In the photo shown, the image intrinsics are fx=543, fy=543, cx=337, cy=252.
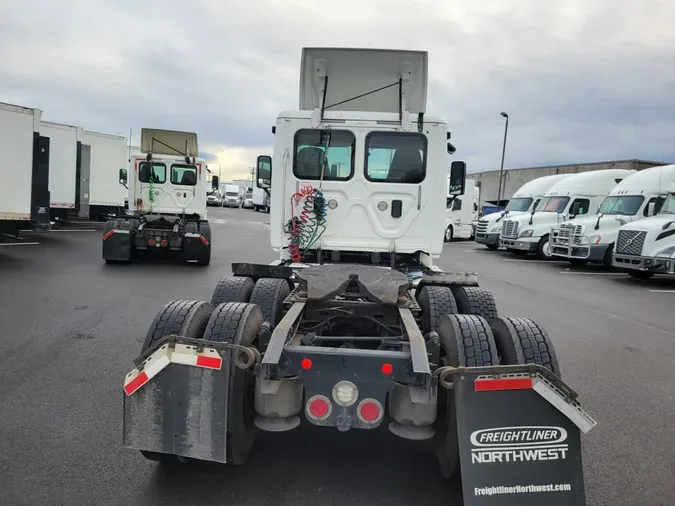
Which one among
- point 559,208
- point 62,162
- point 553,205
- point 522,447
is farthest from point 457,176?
point 62,162

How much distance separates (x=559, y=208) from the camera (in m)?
20.2

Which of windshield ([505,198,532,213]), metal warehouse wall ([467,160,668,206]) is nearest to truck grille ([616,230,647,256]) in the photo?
windshield ([505,198,532,213])

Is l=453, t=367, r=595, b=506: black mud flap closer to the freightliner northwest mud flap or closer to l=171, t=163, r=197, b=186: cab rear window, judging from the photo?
the freightliner northwest mud flap

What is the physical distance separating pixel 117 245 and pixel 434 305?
1008 cm

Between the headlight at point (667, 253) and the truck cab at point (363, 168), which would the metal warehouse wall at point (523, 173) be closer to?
the headlight at point (667, 253)

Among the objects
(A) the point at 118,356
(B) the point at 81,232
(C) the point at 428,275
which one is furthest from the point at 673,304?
(B) the point at 81,232

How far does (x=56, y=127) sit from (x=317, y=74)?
49.8 ft

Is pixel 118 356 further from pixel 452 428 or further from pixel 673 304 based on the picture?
pixel 673 304

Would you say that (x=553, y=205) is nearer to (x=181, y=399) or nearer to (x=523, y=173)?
(x=181, y=399)

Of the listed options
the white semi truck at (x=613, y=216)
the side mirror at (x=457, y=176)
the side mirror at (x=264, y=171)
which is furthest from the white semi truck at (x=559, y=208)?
the side mirror at (x=264, y=171)

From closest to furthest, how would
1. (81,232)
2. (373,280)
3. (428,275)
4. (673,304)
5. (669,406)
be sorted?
1. (373,280)
2. (669,406)
3. (428,275)
4. (673,304)
5. (81,232)

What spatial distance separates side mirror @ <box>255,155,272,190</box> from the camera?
6.78m

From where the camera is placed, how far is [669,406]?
4930mm

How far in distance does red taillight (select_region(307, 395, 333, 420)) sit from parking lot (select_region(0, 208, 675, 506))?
1.92 ft
